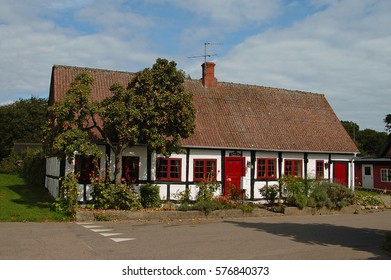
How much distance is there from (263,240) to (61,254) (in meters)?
5.08

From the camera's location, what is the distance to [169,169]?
1953 cm

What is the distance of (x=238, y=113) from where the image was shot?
23.2m

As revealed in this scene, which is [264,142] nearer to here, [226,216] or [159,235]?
[226,216]

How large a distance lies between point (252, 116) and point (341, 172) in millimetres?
6241

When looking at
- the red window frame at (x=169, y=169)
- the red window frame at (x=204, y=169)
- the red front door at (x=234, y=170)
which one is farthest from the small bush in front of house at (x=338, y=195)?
the red window frame at (x=169, y=169)

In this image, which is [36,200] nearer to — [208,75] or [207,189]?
[207,189]

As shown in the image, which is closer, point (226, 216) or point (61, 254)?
point (61, 254)

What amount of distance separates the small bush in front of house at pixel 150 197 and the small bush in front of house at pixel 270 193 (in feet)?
16.9

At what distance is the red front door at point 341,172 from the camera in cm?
2416

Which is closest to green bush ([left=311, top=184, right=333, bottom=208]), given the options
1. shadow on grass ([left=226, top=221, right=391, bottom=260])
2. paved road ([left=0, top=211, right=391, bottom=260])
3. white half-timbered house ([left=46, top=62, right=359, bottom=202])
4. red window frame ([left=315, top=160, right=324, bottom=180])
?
white half-timbered house ([left=46, top=62, right=359, bottom=202])

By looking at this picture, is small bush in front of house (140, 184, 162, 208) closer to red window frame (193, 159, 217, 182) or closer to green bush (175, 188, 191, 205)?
green bush (175, 188, 191, 205)

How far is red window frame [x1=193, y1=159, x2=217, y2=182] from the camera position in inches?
789

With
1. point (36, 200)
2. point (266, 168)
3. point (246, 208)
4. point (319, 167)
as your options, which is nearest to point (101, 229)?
point (246, 208)

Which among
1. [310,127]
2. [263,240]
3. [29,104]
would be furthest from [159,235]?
[29,104]
